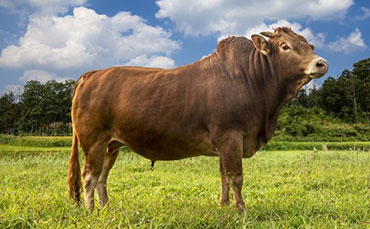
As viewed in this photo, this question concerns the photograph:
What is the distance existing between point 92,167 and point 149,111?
1060 mm

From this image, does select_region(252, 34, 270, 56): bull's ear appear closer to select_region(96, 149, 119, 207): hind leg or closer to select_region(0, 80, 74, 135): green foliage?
select_region(96, 149, 119, 207): hind leg

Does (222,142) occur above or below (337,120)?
below

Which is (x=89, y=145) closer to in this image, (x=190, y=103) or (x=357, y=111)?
(x=190, y=103)

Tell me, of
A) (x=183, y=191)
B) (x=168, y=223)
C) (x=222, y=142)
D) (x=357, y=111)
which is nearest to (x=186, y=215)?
(x=168, y=223)

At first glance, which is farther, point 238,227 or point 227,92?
point 227,92

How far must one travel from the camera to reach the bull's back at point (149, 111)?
377 centimetres

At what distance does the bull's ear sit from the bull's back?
32.9 inches

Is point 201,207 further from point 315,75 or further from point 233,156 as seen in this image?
point 315,75

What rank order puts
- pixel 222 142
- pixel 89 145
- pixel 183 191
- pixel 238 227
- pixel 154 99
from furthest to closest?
pixel 183 191
pixel 89 145
pixel 154 99
pixel 222 142
pixel 238 227

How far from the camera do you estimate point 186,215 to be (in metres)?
3.67

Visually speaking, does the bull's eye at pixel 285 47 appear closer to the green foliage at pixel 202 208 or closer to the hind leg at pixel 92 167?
the green foliage at pixel 202 208

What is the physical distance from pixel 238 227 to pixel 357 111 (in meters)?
49.0

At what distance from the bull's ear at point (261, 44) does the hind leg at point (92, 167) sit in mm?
2185

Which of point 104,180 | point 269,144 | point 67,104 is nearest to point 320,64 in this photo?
point 104,180
